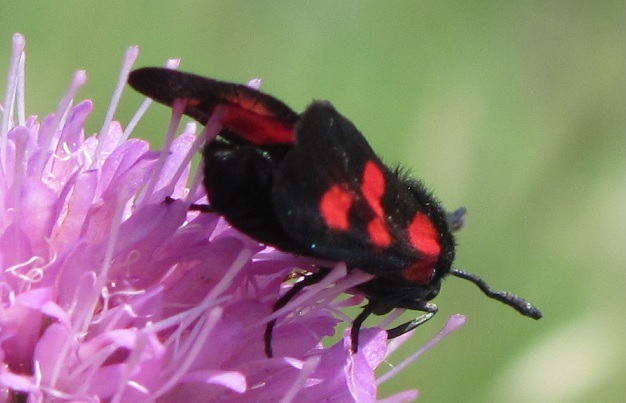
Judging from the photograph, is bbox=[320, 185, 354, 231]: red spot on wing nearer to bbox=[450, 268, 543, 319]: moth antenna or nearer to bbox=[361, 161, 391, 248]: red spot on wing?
bbox=[361, 161, 391, 248]: red spot on wing

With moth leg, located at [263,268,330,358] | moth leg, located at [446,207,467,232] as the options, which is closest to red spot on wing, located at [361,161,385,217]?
moth leg, located at [263,268,330,358]

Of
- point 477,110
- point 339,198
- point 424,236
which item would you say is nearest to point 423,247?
point 424,236

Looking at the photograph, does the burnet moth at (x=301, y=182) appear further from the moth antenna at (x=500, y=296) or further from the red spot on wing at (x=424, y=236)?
the moth antenna at (x=500, y=296)

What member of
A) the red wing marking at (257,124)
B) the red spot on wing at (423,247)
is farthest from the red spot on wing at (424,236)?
the red wing marking at (257,124)

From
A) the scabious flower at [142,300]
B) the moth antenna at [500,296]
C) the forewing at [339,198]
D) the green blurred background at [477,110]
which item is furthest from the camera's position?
the green blurred background at [477,110]

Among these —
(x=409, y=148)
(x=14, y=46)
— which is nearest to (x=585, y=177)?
(x=409, y=148)

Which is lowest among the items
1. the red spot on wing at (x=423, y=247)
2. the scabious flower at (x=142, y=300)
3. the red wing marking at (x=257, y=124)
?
the scabious flower at (x=142, y=300)

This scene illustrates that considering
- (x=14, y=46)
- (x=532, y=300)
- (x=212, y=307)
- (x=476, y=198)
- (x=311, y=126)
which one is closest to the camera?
(x=311, y=126)

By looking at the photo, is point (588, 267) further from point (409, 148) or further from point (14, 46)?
point (14, 46)
